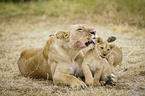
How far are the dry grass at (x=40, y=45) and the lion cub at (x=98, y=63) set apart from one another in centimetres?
23

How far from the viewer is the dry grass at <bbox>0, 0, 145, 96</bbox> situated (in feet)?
10.4

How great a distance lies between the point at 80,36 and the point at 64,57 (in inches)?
17.0

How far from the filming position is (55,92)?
10.3 ft

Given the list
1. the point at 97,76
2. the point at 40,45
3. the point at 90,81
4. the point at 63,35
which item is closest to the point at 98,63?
the point at 97,76

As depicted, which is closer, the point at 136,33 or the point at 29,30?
the point at 136,33

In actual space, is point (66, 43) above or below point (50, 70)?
above

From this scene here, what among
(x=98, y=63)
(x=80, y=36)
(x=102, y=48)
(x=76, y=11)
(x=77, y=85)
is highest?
(x=76, y=11)

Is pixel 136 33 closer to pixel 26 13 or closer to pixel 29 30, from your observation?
pixel 29 30

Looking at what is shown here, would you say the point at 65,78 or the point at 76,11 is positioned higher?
the point at 76,11

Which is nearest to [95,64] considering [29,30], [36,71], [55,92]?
[55,92]

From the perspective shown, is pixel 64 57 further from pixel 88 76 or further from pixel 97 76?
pixel 97 76

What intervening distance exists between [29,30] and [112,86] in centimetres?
630

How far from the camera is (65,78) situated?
3297 millimetres

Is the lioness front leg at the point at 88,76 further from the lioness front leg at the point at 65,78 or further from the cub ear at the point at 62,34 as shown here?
the cub ear at the point at 62,34
